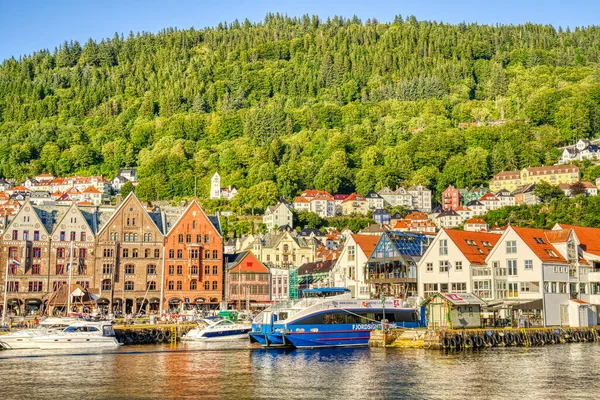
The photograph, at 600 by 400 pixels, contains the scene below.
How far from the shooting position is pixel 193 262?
4063 inches

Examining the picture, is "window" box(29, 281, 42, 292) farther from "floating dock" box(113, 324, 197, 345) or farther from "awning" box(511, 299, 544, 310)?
"awning" box(511, 299, 544, 310)

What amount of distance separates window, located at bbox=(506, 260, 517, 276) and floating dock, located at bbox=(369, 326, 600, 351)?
7.89 meters

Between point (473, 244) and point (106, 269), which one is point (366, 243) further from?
point (106, 269)

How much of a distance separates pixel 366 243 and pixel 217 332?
79.3 ft

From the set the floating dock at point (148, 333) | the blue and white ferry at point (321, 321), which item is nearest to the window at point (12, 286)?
the floating dock at point (148, 333)

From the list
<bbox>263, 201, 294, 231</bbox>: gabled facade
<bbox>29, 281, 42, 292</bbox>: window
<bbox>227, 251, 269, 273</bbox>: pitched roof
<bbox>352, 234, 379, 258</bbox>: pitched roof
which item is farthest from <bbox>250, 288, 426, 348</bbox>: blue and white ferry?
<bbox>263, 201, 294, 231</bbox>: gabled facade

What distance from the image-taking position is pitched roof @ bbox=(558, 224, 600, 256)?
263 feet

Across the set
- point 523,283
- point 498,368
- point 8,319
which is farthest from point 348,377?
point 8,319

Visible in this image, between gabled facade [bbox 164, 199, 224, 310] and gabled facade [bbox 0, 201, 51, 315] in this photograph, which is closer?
gabled facade [bbox 0, 201, 51, 315]

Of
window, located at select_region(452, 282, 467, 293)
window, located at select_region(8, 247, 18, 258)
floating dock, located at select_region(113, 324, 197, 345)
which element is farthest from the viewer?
window, located at select_region(8, 247, 18, 258)

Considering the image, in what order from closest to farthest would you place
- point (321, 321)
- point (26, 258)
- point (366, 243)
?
point (321, 321)
point (366, 243)
point (26, 258)

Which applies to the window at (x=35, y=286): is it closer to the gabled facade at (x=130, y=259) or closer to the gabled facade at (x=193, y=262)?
the gabled facade at (x=130, y=259)

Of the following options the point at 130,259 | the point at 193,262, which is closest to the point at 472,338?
the point at 193,262

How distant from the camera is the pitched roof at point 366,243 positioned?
293 ft
